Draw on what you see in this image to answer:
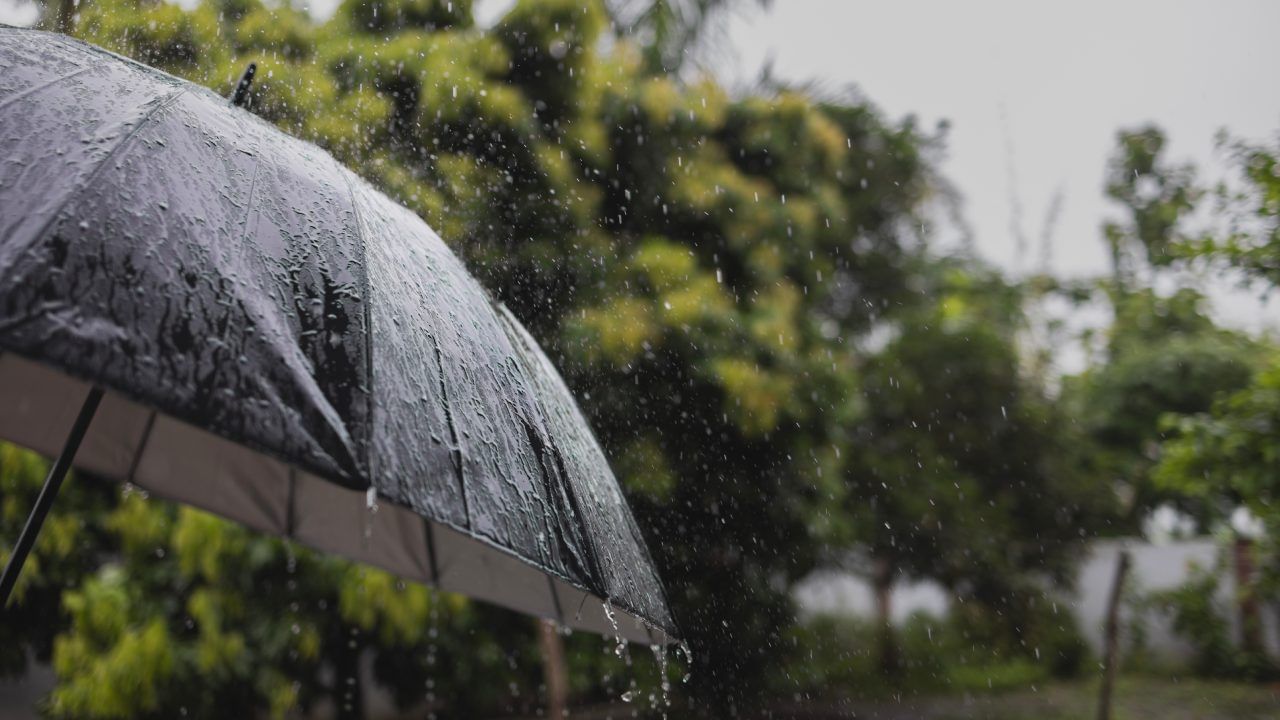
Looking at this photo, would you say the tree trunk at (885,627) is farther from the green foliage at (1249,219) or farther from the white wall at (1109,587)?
the green foliage at (1249,219)

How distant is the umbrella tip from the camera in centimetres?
131

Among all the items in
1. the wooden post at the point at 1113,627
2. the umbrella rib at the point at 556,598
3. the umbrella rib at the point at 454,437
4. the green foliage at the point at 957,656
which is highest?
the umbrella rib at the point at 454,437

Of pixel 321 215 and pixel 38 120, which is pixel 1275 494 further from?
pixel 38 120

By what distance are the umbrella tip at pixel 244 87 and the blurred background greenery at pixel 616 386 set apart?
1.72m

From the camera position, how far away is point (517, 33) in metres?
4.16

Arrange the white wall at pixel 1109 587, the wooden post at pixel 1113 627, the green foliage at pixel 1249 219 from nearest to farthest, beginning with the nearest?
the green foliage at pixel 1249 219 → the wooden post at pixel 1113 627 → the white wall at pixel 1109 587

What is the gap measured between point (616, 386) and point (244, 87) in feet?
10.2

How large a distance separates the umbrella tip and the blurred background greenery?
1.72 m

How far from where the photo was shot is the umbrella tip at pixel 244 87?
131cm

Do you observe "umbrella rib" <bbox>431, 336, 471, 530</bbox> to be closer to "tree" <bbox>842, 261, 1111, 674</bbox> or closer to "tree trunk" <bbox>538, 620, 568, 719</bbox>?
"tree trunk" <bbox>538, 620, 568, 719</bbox>

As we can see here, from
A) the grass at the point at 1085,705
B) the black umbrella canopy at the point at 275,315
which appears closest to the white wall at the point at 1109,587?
the grass at the point at 1085,705

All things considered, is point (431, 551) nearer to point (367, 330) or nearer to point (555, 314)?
point (367, 330)

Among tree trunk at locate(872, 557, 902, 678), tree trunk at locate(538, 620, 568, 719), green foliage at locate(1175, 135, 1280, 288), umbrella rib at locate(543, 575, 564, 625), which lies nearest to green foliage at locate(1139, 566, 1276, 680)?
tree trunk at locate(872, 557, 902, 678)

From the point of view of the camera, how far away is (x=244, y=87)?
134cm
